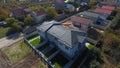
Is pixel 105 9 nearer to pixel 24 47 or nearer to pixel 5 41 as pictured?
pixel 24 47

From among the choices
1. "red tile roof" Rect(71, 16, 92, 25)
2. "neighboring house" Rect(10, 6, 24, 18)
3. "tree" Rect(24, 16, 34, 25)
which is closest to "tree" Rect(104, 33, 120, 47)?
"red tile roof" Rect(71, 16, 92, 25)

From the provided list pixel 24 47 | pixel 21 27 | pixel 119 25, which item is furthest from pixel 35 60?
pixel 119 25

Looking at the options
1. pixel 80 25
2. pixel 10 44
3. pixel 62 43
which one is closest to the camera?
pixel 62 43

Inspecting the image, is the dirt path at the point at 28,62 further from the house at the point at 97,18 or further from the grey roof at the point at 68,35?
the house at the point at 97,18

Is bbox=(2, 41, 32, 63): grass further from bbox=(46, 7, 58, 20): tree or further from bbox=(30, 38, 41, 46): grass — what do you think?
bbox=(46, 7, 58, 20): tree

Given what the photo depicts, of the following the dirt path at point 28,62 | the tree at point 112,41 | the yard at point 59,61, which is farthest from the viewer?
the tree at point 112,41

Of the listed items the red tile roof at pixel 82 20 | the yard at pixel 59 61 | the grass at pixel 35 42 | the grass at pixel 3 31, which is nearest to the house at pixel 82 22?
the red tile roof at pixel 82 20
